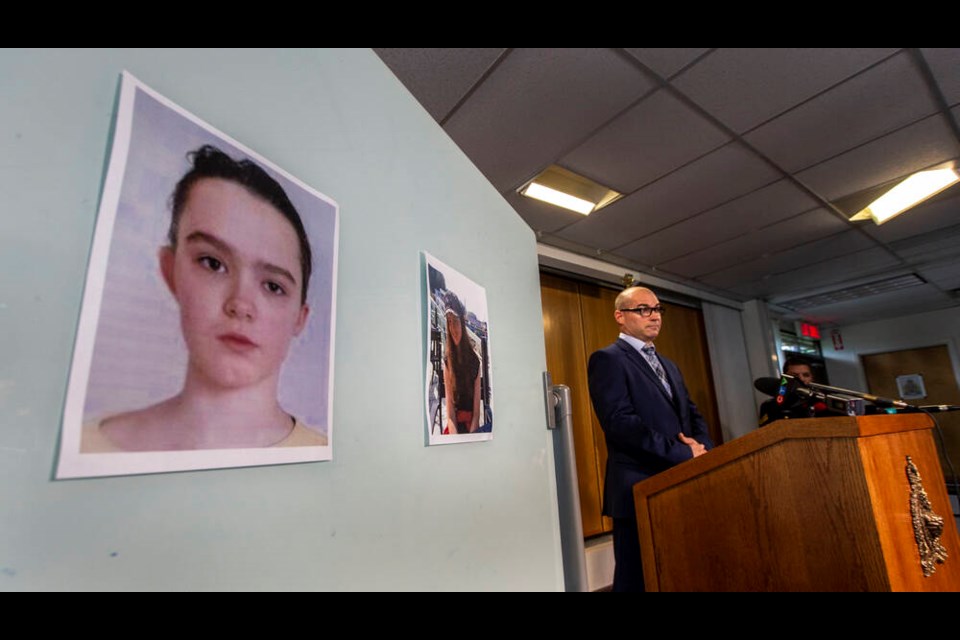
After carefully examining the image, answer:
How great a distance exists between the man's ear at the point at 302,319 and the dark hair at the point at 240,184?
0.03 feet

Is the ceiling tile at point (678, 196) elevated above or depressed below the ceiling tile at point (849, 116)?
below

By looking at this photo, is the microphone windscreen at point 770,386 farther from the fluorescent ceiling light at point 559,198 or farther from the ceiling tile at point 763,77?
the fluorescent ceiling light at point 559,198

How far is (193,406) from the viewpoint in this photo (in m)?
0.42

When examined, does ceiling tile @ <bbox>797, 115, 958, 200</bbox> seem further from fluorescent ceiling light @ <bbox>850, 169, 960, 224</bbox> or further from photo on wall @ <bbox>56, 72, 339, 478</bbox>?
photo on wall @ <bbox>56, 72, 339, 478</bbox>

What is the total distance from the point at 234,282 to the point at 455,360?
48cm

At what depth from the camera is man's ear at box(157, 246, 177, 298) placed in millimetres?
410

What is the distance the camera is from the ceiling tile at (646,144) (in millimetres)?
2029

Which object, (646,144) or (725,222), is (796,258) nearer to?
(725,222)

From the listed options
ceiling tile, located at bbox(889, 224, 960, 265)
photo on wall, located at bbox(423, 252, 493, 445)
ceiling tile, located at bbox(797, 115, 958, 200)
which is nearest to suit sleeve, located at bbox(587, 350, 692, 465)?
photo on wall, located at bbox(423, 252, 493, 445)

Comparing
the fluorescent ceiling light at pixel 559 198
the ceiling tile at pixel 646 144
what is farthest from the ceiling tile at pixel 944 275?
the fluorescent ceiling light at pixel 559 198

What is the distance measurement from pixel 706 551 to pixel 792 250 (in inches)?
143

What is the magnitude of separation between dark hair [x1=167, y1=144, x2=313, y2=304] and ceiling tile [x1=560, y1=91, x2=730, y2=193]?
189 cm

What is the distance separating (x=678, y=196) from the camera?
2.77m
